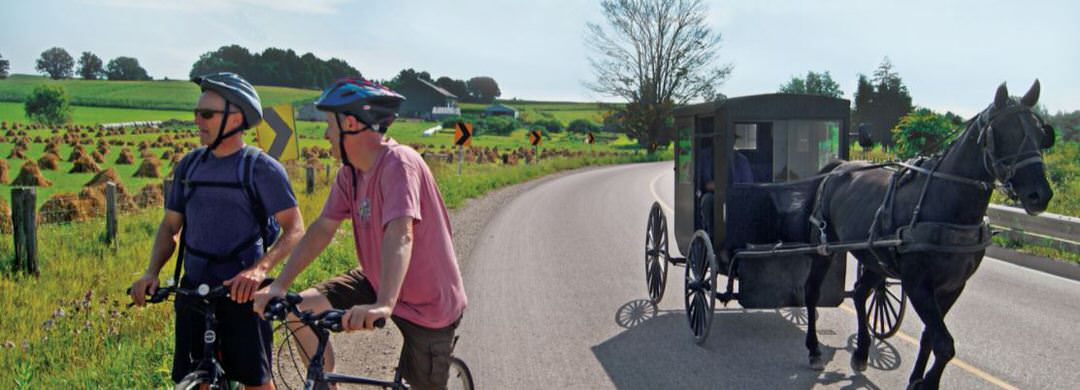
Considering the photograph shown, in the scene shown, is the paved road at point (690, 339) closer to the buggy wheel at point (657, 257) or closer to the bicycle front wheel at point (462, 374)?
the buggy wheel at point (657, 257)

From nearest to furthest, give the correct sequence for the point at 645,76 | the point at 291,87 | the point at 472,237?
the point at 472,237
the point at 645,76
the point at 291,87

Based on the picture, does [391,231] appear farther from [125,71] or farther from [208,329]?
[125,71]

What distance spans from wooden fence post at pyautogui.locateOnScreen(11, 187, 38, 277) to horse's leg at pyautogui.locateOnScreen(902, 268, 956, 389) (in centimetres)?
957

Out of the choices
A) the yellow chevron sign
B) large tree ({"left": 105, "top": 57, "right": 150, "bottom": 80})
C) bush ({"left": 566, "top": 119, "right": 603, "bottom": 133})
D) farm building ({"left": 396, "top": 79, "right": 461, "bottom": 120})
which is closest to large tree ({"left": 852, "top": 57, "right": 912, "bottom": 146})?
bush ({"left": 566, "top": 119, "right": 603, "bottom": 133})

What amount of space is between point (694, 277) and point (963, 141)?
9.17 feet

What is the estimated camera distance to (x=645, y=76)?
6028 cm

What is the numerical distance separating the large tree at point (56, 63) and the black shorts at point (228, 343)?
449 ft

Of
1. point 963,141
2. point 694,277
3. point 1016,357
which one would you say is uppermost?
point 963,141

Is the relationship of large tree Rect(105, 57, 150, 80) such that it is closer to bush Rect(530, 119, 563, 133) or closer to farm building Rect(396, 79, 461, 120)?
farm building Rect(396, 79, 461, 120)

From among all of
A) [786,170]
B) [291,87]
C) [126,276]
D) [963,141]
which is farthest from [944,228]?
[291,87]

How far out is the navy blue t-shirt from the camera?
3871 millimetres

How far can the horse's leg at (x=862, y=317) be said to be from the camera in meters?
6.00

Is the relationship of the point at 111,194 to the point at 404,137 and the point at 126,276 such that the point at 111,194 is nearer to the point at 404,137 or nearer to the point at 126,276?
the point at 126,276

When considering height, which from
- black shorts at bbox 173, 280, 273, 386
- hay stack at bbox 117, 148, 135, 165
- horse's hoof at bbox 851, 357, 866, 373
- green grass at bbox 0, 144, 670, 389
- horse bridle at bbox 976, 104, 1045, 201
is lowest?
horse's hoof at bbox 851, 357, 866, 373
